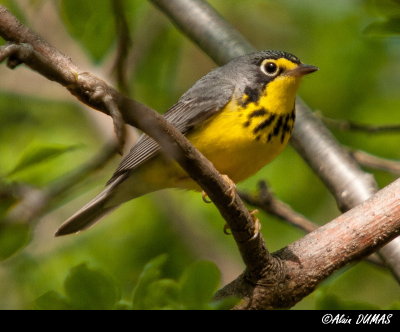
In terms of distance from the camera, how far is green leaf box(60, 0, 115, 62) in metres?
4.11

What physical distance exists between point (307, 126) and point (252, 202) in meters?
0.75

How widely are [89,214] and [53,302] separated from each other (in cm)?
291

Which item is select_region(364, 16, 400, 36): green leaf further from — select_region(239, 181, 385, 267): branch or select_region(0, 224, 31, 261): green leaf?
select_region(0, 224, 31, 261): green leaf

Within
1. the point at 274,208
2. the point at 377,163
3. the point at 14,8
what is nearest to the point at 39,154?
the point at 14,8

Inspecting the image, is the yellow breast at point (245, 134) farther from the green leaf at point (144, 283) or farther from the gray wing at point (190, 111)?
the green leaf at point (144, 283)

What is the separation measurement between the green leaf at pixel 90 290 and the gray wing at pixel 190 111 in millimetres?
2274

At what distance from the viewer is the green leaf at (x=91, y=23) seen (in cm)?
411

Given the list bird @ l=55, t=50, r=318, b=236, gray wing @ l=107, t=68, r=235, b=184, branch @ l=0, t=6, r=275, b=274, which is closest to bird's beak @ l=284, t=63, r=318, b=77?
bird @ l=55, t=50, r=318, b=236

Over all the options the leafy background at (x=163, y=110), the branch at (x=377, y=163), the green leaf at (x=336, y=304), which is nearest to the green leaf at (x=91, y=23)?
the leafy background at (x=163, y=110)

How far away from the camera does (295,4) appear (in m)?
7.98

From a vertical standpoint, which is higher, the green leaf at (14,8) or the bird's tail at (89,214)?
the green leaf at (14,8)
